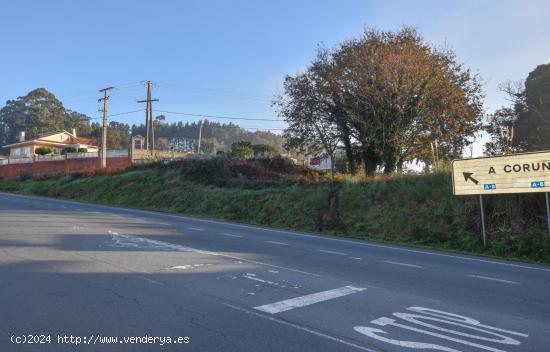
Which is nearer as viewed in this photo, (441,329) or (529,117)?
(441,329)

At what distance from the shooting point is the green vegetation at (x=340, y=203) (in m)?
15.6

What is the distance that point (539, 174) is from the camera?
14.2m

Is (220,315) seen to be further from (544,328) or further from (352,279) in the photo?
(544,328)

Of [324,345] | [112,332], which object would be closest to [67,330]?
[112,332]

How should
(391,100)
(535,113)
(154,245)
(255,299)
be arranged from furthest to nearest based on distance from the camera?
(535,113)
(391,100)
(154,245)
(255,299)

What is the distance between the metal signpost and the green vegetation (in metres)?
1.04

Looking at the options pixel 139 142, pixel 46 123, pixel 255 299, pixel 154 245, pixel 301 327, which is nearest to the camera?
pixel 301 327

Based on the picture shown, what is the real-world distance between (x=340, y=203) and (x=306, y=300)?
14208 mm

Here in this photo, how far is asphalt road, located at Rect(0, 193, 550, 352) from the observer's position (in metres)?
5.43

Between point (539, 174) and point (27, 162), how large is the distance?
188 feet

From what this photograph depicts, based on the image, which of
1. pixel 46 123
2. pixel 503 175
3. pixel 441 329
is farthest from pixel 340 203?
pixel 46 123

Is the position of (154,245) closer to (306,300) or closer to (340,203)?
(306,300)

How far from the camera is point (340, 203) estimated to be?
21.1 metres

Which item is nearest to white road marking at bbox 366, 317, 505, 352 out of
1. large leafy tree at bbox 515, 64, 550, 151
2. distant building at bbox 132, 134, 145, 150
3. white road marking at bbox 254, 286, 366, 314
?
white road marking at bbox 254, 286, 366, 314
